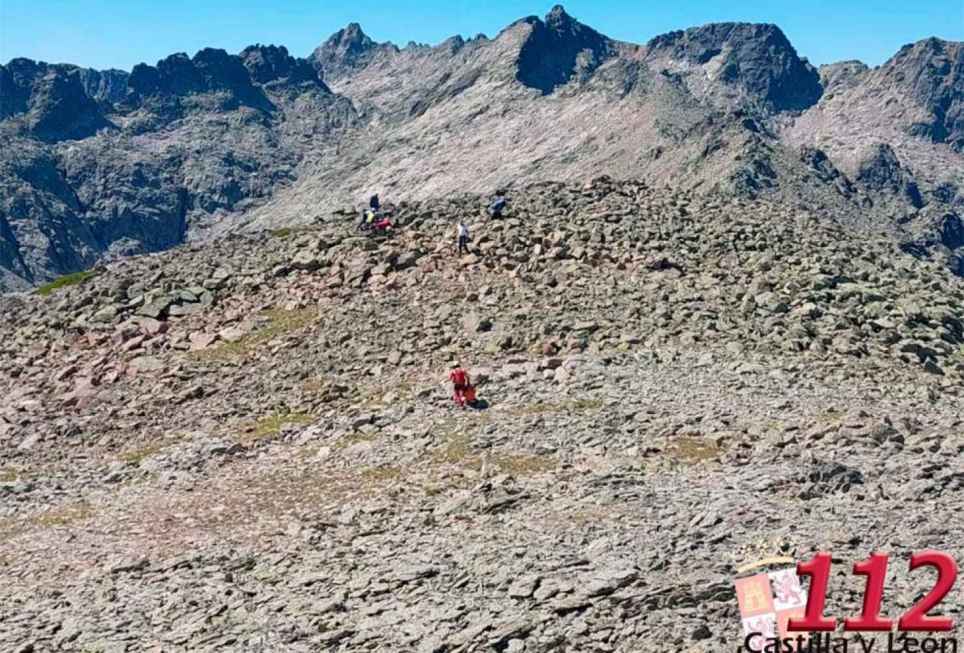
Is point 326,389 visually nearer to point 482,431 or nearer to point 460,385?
point 460,385

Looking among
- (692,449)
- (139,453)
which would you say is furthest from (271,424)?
(692,449)

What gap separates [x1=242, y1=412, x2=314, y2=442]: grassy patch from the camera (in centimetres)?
3294

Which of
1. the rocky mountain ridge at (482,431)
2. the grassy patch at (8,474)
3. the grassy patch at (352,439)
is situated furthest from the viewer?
the grassy patch at (8,474)

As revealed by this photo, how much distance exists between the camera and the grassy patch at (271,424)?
32.9 m

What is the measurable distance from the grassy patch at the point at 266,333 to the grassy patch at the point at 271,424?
660 centimetres

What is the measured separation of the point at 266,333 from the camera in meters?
42.2

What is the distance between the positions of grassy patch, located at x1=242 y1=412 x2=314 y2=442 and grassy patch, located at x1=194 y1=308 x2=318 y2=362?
260 inches

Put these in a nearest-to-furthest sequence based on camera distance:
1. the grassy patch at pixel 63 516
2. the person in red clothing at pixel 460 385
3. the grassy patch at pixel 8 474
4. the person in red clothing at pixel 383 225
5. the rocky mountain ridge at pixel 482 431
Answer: the rocky mountain ridge at pixel 482 431
the grassy patch at pixel 63 516
the person in red clothing at pixel 460 385
the grassy patch at pixel 8 474
the person in red clothing at pixel 383 225

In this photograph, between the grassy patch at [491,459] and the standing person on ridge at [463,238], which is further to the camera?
the standing person on ridge at [463,238]

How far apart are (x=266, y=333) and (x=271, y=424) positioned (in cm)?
900

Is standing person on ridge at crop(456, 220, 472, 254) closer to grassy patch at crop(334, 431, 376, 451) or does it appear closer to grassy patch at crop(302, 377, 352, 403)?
grassy patch at crop(302, 377, 352, 403)

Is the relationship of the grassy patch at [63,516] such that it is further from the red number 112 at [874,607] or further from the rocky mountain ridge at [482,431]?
the red number 112 at [874,607]

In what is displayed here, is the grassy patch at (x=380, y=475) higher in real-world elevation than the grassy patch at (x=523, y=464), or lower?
higher

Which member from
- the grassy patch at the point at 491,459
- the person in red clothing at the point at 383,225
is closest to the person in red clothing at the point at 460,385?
the grassy patch at the point at 491,459
